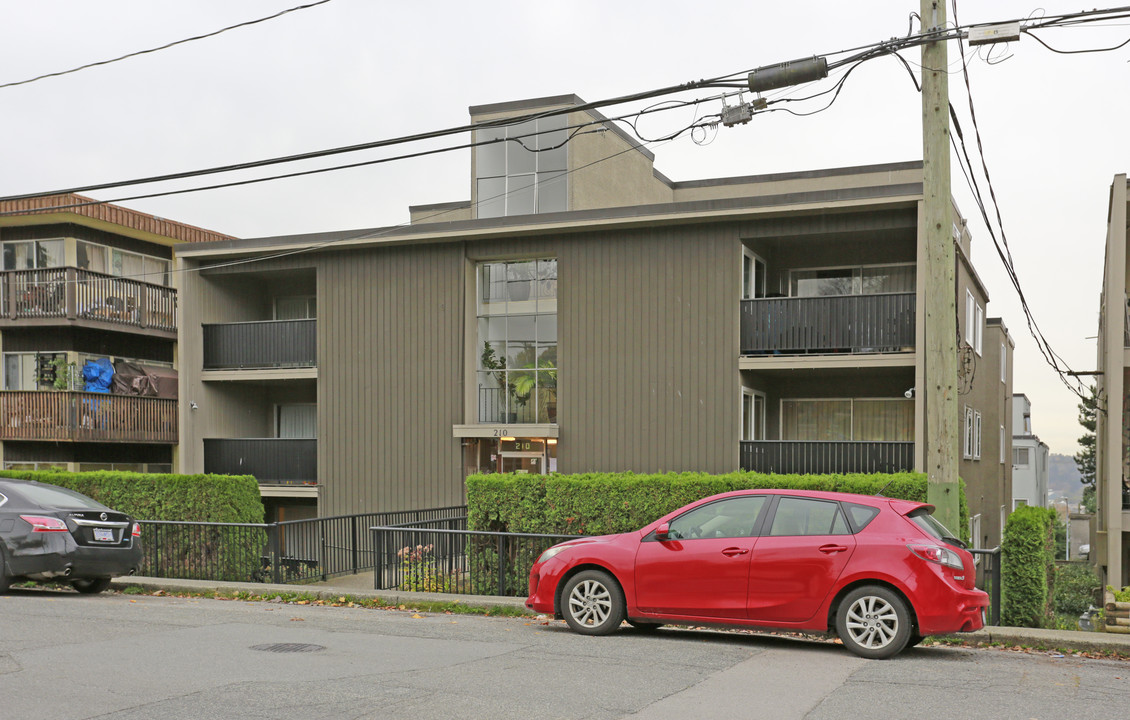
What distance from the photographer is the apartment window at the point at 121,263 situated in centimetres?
2894

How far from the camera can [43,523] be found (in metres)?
13.3

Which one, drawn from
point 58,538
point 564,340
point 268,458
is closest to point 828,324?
point 564,340

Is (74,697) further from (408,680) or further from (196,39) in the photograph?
(196,39)

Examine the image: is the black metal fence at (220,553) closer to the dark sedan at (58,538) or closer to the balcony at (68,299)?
the dark sedan at (58,538)

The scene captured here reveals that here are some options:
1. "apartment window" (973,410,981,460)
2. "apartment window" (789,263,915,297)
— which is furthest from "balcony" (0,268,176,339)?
"apartment window" (973,410,981,460)

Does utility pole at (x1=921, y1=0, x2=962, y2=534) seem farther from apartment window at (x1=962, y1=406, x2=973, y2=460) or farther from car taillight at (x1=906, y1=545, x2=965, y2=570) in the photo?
apartment window at (x1=962, y1=406, x2=973, y2=460)

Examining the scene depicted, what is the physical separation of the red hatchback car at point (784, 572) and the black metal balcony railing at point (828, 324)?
1136 centimetres

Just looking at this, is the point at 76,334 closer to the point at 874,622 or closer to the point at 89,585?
the point at 89,585

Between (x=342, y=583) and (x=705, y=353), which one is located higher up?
(x=705, y=353)

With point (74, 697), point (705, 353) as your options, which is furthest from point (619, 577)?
point (705, 353)

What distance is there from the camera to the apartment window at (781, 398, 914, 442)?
23.1m

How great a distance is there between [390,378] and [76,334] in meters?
9.29

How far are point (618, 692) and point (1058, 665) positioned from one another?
4241 millimetres

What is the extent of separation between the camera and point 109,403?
1069 inches
